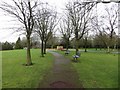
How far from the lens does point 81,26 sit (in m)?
24.4

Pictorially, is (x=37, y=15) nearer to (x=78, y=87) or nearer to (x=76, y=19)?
(x=76, y=19)

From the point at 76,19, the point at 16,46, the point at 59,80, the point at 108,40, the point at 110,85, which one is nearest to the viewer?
the point at 110,85

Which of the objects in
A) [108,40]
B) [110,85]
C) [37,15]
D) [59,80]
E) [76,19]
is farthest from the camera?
[108,40]

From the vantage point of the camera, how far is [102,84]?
955 centimetres

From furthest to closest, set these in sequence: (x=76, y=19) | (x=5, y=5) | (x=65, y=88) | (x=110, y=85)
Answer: (x=76, y=19) < (x=5, y=5) < (x=110, y=85) < (x=65, y=88)

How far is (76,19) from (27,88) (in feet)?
51.2

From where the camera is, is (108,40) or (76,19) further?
(108,40)

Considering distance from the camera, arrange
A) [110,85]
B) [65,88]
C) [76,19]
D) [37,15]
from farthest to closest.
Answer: [76,19] < [37,15] < [110,85] < [65,88]

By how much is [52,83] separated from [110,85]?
10.6ft

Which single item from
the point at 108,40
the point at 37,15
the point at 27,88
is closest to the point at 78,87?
the point at 27,88

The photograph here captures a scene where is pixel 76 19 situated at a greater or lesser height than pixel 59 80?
greater

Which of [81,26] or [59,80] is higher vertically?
[81,26]

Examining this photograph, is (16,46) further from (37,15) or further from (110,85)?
(110,85)

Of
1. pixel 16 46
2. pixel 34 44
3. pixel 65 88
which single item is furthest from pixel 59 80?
A: pixel 34 44
